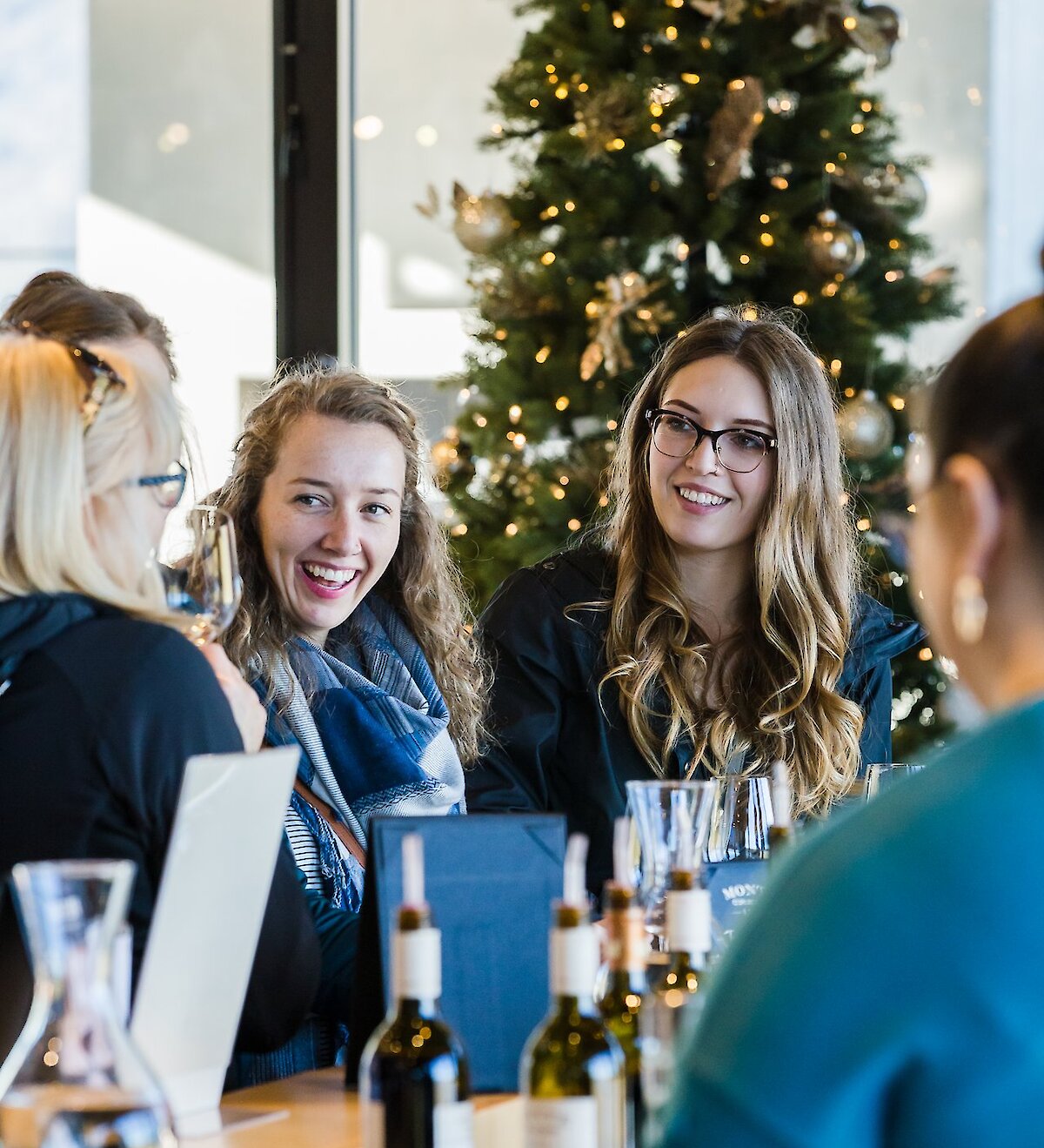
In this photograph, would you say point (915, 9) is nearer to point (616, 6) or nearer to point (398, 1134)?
point (616, 6)

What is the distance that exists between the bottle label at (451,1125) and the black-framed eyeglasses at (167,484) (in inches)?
28.2

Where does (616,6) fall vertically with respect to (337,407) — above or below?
above

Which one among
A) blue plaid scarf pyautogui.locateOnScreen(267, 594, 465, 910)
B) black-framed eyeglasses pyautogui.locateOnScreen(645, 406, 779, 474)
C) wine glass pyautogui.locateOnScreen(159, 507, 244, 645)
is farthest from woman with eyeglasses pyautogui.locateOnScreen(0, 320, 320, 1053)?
black-framed eyeglasses pyautogui.locateOnScreen(645, 406, 779, 474)

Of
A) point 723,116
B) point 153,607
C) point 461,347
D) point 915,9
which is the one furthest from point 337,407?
point 915,9

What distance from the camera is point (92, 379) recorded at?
155cm

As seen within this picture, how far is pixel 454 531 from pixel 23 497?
3013 millimetres

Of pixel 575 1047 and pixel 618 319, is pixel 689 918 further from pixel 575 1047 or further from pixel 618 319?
pixel 618 319

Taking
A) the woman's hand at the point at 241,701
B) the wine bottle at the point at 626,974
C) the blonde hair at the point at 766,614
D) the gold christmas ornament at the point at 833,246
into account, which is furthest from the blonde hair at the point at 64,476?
the gold christmas ornament at the point at 833,246

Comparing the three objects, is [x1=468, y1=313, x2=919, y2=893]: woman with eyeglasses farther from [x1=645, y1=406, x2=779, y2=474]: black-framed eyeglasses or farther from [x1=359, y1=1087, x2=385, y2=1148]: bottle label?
[x1=359, y1=1087, x2=385, y2=1148]: bottle label

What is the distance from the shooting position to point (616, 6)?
175 inches

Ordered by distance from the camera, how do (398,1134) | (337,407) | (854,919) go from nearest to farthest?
1. (854,919)
2. (398,1134)
3. (337,407)

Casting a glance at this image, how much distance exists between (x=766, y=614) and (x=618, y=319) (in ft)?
5.81

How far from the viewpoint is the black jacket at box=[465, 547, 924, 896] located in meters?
2.65

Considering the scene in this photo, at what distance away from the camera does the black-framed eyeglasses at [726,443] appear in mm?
2689
